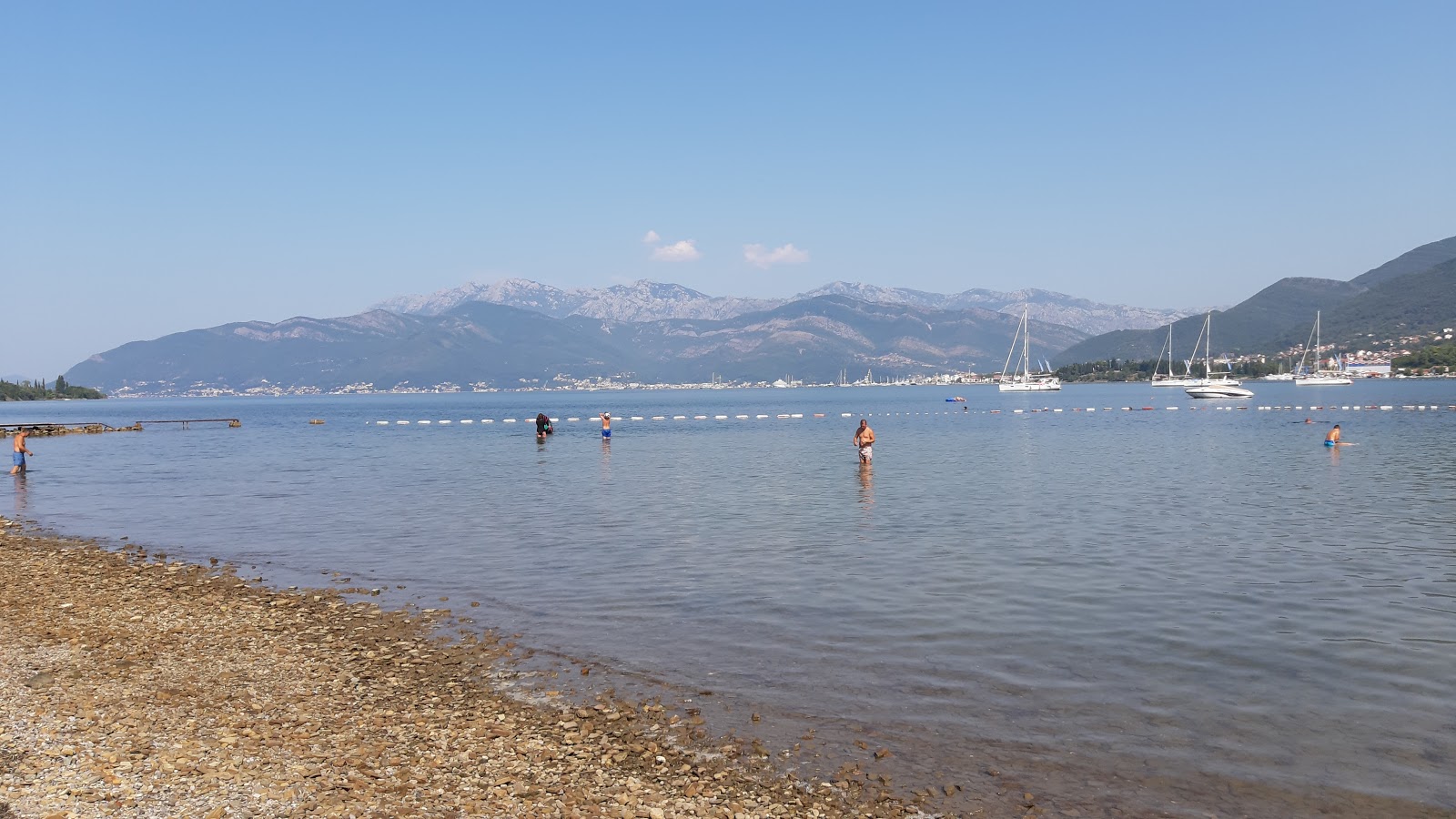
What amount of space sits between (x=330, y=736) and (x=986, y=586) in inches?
526

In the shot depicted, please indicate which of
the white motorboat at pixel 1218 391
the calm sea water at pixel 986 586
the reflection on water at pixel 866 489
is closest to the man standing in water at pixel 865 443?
the reflection on water at pixel 866 489

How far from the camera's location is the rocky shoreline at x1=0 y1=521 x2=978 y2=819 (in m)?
9.60

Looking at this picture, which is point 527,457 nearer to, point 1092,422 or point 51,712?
point 51,712

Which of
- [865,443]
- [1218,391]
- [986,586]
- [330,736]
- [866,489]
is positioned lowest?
[866,489]

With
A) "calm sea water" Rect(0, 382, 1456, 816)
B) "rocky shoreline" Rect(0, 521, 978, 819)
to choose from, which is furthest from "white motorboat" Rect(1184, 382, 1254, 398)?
"rocky shoreline" Rect(0, 521, 978, 819)

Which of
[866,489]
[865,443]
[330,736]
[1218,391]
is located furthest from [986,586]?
[1218,391]

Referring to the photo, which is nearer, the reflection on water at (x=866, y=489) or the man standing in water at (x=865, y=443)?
the reflection on water at (x=866, y=489)

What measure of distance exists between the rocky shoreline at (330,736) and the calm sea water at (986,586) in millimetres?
1757

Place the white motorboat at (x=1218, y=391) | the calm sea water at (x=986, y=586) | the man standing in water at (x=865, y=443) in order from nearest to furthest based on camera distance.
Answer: the calm sea water at (x=986, y=586) < the man standing in water at (x=865, y=443) < the white motorboat at (x=1218, y=391)

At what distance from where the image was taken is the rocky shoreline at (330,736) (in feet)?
31.5

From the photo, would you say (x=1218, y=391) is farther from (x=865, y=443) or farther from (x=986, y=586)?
(x=986, y=586)

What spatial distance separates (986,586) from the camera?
20.3 m

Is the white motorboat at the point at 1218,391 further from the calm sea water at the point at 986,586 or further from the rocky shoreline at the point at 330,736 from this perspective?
the rocky shoreline at the point at 330,736

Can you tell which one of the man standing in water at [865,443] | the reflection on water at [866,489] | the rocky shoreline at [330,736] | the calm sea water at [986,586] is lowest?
the reflection on water at [866,489]
